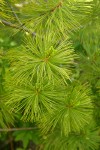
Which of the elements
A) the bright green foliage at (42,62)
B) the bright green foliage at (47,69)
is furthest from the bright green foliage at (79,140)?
the bright green foliage at (42,62)

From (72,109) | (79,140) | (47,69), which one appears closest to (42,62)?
(47,69)

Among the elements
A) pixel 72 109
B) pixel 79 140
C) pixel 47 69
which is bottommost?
pixel 79 140

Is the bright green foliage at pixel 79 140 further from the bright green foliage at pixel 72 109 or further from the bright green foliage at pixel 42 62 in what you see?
the bright green foliage at pixel 42 62

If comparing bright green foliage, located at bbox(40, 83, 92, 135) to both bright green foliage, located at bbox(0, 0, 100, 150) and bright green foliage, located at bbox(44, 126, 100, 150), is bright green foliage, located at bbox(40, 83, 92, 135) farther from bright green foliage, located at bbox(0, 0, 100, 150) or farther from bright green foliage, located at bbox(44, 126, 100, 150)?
bright green foliage, located at bbox(44, 126, 100, 150)

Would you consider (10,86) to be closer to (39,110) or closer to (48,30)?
(39,110)

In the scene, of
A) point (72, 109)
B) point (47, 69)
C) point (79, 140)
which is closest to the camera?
point (47, 69)

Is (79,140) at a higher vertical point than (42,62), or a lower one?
lower

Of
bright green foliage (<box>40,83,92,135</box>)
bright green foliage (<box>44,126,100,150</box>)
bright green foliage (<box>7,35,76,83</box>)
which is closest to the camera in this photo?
bright green foliage (<box>7,35,76,83</box>)

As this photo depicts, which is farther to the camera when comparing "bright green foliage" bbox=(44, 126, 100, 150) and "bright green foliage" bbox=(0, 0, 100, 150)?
"bright green foliage" bbox=(44, 126, 100, 150)

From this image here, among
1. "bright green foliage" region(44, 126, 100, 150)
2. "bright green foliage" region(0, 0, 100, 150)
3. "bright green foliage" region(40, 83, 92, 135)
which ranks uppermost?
"bright green foliage" region(0, 0, 100, 150)

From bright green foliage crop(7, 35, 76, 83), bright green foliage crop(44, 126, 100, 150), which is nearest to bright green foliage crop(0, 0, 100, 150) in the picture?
bright green foliage crop(7, 35, 76, 83)

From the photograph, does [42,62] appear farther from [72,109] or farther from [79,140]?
[79,140]

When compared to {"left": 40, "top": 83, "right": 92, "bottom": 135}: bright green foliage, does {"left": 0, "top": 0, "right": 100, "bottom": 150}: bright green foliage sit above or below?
above
